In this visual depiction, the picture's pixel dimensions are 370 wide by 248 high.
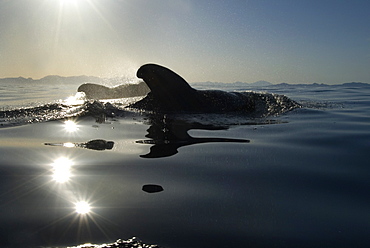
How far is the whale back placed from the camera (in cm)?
654

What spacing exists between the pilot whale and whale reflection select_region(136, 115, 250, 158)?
3.84ft

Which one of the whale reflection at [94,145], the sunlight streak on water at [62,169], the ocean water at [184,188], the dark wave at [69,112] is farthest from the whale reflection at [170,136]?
the dark wave at [69,112]

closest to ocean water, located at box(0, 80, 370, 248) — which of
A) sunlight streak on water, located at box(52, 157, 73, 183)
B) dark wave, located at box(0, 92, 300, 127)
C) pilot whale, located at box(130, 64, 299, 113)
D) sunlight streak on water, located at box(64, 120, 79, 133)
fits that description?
sunlight streak on water, located at box(52, 157, 73, 183)

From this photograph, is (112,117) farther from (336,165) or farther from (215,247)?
(215,247)

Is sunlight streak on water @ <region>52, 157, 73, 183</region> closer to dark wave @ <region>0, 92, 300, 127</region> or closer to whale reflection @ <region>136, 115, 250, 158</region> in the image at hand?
whale reflection @ <region>136, 115, 250, 158</region>

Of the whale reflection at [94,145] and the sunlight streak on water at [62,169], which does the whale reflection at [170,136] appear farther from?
the sunlight streak on water at [62,169]

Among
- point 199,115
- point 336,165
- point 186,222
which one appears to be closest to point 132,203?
point 186,222

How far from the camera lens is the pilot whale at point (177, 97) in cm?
660

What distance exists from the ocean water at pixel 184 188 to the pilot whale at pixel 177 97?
2.36m

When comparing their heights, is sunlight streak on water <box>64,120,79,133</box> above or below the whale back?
below

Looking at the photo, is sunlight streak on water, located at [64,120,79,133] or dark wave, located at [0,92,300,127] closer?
sunlight streak on water, located at [64,120,79,133]

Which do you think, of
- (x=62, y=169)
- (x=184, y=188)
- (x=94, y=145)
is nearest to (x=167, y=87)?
(x=94, y=145)

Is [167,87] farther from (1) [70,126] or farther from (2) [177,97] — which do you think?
(1) [70,126]

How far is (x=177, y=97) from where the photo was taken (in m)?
6.88
